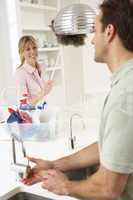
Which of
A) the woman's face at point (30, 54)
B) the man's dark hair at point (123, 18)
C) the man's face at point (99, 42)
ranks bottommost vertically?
the woman's face at point (30, 54)

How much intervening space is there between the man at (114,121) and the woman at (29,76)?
4.57 feet

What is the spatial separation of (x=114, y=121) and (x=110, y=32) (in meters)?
0.31

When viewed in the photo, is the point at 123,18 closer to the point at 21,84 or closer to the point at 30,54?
the point at 21,84

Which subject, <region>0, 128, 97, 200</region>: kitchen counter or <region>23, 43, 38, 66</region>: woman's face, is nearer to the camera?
<region>0, 128, 97, 200</region>: kitchen counter

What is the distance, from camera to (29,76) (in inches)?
104

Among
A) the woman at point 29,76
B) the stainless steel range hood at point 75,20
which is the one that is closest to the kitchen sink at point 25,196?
the stainless steel range hood at point 75,20

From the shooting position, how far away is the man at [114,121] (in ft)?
2.74

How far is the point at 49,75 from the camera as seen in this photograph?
11.4 feet

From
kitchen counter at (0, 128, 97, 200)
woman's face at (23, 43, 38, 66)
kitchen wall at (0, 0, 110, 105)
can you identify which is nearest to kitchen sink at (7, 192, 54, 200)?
kitchen counter at (0, 128, 97, 200)

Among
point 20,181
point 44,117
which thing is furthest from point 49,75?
point 20,181

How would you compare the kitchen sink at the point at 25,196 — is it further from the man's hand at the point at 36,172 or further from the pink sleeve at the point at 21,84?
the pink sleeve at the point at 21,84

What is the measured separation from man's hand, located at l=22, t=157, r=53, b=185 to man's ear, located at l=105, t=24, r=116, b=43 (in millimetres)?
572

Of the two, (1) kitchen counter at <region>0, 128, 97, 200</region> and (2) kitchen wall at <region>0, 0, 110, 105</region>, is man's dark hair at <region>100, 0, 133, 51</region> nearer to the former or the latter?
(1) kitchen counter at <region>0, 128, 97, 200</region>

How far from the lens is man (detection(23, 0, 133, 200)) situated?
2.74ft
